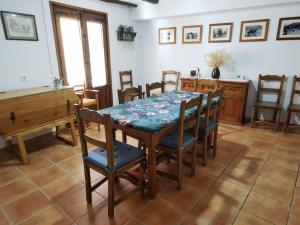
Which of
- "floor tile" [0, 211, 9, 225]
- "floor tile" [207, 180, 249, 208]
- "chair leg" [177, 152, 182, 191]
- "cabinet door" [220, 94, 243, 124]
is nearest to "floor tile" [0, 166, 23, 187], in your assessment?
"floor tile" [0, 211, 9, 225]

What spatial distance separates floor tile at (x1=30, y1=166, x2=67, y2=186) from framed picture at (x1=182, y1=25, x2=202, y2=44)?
3638 mm

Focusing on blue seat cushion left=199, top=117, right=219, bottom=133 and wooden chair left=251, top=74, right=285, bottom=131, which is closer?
blue seat cushion left=199, top=117, right=219, bottom=133

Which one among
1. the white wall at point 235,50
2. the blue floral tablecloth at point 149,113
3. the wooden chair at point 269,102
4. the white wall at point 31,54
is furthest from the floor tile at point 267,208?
the white wall at point 31,54

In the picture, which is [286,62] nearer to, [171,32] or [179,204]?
[171,32]

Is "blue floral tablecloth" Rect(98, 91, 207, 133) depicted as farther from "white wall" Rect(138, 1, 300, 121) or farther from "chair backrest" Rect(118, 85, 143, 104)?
"white wall" Rect(138, 1, 300, 121)

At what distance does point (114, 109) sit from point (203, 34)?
119 inches

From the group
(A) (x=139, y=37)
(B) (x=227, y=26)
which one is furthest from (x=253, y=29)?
(A) (x=139, y=37)

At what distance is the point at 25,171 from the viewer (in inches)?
98.9

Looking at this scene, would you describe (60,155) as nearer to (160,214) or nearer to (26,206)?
(26,206)

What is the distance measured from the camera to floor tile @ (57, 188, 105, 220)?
1843 mm

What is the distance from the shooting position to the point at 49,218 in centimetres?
179

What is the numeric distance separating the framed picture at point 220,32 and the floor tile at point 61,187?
366 cm

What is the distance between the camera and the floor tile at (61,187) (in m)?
2.09

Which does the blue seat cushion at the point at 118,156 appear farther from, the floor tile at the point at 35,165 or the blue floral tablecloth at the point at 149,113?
the floor tile at the point at 35,165
